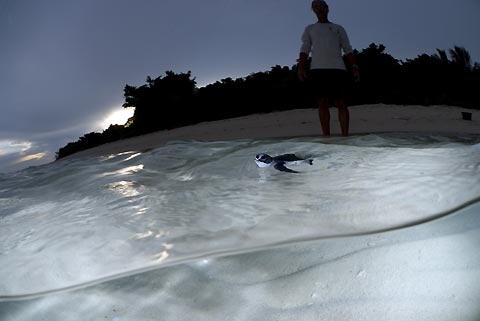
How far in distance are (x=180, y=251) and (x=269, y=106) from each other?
8973mm

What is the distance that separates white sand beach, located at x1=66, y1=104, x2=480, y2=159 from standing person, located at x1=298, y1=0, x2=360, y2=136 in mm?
941

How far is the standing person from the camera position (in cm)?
418

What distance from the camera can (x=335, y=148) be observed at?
278cm

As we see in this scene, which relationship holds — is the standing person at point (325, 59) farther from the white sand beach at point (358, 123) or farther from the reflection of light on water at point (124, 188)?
the reflection of light on water at point (124, 188)

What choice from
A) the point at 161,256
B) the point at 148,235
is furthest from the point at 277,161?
the point at 161,256

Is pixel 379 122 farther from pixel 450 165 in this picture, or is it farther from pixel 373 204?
pixel 373 204

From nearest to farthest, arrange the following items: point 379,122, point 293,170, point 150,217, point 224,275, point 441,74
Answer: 1. point 224,275
2. point 150,217
3. point 293,170
4. point 379,122
5. point 441,74

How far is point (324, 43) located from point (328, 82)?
0.43 meters

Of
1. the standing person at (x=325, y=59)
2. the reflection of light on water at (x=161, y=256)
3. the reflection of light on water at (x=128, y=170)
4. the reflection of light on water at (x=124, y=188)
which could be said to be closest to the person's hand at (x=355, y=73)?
the standing person at (x=325, y=59)

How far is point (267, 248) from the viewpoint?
1.35 m

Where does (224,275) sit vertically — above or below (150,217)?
below

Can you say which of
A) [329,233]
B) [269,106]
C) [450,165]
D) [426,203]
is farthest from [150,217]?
[269,106]

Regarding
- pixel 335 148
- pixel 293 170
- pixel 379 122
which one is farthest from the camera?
pixel 379 122

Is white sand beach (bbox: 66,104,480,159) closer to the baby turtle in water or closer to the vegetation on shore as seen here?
the vegetation on shore
